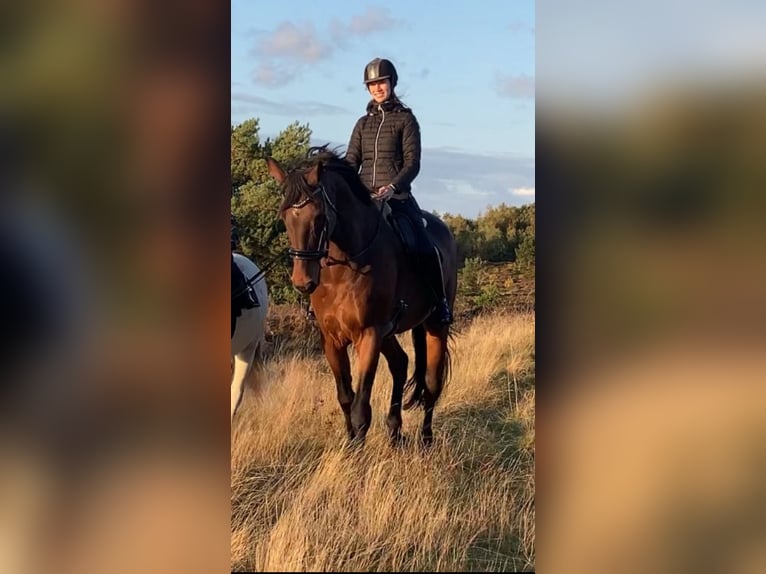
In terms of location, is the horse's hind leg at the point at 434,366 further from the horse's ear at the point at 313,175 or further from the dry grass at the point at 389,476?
the horse's ear at the point at 313,175

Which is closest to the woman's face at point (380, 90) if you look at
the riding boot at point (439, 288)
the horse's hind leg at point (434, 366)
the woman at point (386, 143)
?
the woman at point (386, 143)

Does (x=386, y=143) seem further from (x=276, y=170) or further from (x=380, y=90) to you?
(x=276, y=170)

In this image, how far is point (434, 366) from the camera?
13.3 feet

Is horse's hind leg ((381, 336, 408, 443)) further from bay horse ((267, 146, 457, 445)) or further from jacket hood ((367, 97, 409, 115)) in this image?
jacket hood ((367, 97, 409, 115))

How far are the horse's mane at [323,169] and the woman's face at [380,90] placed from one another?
1.14 ft

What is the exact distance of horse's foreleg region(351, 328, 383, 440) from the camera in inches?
148

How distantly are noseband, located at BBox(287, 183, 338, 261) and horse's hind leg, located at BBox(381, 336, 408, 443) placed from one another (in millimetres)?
767

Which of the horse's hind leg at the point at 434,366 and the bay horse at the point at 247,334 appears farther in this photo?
the horse's hind leg at the point at 434,366

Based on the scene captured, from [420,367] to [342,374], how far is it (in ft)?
1.65

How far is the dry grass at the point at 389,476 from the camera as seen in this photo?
353 cm

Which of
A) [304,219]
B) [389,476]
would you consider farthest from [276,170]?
[389,476]
